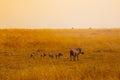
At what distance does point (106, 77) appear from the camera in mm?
11523

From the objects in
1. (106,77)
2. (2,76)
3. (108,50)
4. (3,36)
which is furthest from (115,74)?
(3,36)

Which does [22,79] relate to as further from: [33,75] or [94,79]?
[94,79]

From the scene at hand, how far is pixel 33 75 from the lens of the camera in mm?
12062

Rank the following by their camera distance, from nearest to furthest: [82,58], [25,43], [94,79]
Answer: [94,79] < [82,58] < [25,43]

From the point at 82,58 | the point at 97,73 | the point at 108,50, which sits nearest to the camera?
the point at 97,73

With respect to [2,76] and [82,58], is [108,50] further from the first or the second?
[2,76]

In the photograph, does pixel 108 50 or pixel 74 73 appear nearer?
pixel 74 73

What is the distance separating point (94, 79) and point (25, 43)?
21.1 m

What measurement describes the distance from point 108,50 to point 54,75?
15.1 metres

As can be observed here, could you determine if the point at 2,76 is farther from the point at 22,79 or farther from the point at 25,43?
the point at 25,43

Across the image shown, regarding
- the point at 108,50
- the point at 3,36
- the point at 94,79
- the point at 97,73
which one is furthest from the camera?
the point at 3,36

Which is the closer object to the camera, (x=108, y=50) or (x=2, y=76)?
(x=2, y=76)

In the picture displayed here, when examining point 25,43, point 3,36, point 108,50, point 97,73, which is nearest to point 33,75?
point 97,73

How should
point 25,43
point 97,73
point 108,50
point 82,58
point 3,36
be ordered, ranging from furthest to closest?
point 3,36 → point 25,43 → point 108,50 → point 82,58 → point 97,73
